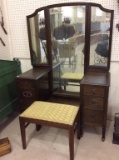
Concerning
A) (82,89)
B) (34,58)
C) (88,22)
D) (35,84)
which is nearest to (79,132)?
(82,89)

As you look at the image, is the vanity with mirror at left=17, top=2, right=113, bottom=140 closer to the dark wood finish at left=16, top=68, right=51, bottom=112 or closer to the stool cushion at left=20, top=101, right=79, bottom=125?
the dark wood finish at left=16, top=68, right=51, bottom=112

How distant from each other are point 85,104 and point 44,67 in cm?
77

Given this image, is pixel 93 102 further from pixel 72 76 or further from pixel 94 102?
pixel 72 76

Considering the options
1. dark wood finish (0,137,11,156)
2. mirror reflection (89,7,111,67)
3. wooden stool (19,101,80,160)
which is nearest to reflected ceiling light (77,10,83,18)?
mirror reflection (89,7,111,67)

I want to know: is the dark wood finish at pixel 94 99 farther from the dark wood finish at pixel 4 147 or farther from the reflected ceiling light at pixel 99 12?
the dark wood finish at pixel 4 147

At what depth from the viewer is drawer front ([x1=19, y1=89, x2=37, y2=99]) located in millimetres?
1899

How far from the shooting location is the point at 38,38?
210 cm

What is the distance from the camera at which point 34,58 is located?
220 centimetres

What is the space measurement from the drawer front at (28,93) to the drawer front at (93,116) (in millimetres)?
607

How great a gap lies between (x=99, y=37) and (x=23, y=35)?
101 centimetres

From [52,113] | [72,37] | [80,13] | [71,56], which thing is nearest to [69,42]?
[72,37]

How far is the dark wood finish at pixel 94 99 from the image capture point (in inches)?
64.2

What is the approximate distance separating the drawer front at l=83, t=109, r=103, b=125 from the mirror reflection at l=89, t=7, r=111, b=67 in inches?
22.4

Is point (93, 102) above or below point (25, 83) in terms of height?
below
